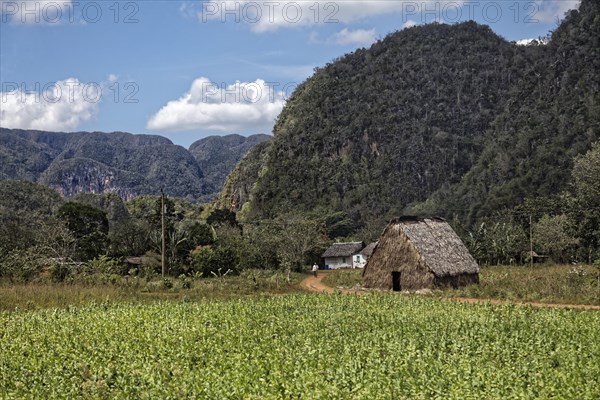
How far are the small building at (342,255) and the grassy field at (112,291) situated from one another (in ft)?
115

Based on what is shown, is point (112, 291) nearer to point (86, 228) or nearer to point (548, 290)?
point (548, 290)

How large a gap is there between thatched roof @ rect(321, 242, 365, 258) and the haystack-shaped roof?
32040 mm

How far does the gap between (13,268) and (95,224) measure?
28.6m

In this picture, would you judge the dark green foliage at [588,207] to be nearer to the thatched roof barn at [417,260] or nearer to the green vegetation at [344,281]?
the thatched roof barn at [417,260]

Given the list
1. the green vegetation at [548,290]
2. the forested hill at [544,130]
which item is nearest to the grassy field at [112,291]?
the green vegetation at [548,290]

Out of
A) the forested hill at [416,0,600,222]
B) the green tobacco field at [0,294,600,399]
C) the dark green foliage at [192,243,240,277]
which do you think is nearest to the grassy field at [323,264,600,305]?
the green tobacco field at [0,294,600,399]

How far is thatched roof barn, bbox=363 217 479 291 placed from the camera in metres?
32.5

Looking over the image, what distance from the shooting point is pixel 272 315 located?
2008cm

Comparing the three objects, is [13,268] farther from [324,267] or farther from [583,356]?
[324,267]

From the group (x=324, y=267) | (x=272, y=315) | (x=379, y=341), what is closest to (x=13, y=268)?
(x=272, y=315)

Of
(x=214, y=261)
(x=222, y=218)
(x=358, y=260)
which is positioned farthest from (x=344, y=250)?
(x=214, y=261)

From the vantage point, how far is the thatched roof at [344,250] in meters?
69.4

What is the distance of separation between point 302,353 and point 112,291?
54.1ft

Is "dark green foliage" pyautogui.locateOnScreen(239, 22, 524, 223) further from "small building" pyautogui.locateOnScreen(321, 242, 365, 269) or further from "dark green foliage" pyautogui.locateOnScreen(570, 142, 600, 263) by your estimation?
"dark green foliage" pyautogui.locateOnScreen(570, 142, 600, 263)
